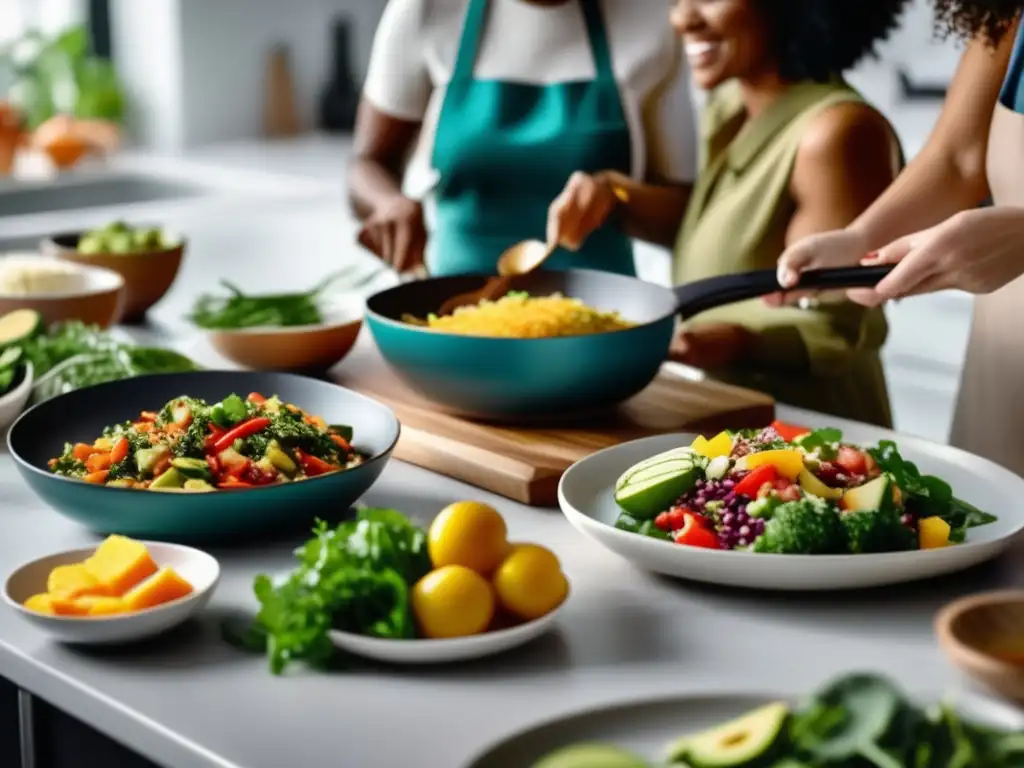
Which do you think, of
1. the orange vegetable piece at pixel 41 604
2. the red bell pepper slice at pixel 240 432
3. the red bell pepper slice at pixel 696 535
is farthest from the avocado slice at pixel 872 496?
the orange vegetable piece at pixel 41 604

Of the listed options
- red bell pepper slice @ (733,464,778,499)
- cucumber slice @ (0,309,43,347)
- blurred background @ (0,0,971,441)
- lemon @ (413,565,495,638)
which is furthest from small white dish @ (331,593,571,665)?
blurred background @ (0,0,971,441)

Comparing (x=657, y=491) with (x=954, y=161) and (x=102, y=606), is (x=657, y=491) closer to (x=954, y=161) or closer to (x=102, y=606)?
(x=102, y=606)

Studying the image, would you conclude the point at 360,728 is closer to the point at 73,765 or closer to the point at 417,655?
the point at 417,655

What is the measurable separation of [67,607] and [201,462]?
0.25 m

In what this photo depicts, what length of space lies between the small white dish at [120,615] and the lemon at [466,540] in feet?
0.59

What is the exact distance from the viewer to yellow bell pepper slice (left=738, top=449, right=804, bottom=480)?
1213 mm

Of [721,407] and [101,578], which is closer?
[101,578]

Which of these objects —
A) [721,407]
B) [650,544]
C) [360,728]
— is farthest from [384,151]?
[360,728]

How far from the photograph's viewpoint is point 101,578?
43.5 inches

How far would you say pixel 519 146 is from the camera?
238 centimetres

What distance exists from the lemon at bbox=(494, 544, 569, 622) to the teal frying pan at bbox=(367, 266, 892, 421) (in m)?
0.49

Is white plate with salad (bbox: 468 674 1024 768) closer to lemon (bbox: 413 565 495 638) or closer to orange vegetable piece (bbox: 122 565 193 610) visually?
lemon (bbox: 413 565 495 638)

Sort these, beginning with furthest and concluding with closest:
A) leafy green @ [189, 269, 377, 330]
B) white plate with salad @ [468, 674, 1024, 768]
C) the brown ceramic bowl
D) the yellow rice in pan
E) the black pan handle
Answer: the brown ceramic bowl
leafy green @ [189, 269, 377, 330]
the yellow rice in pan
the black pan handle
white plate with salad @ [468, 674, 1024, 768]

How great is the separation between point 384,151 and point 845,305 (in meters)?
0.96
